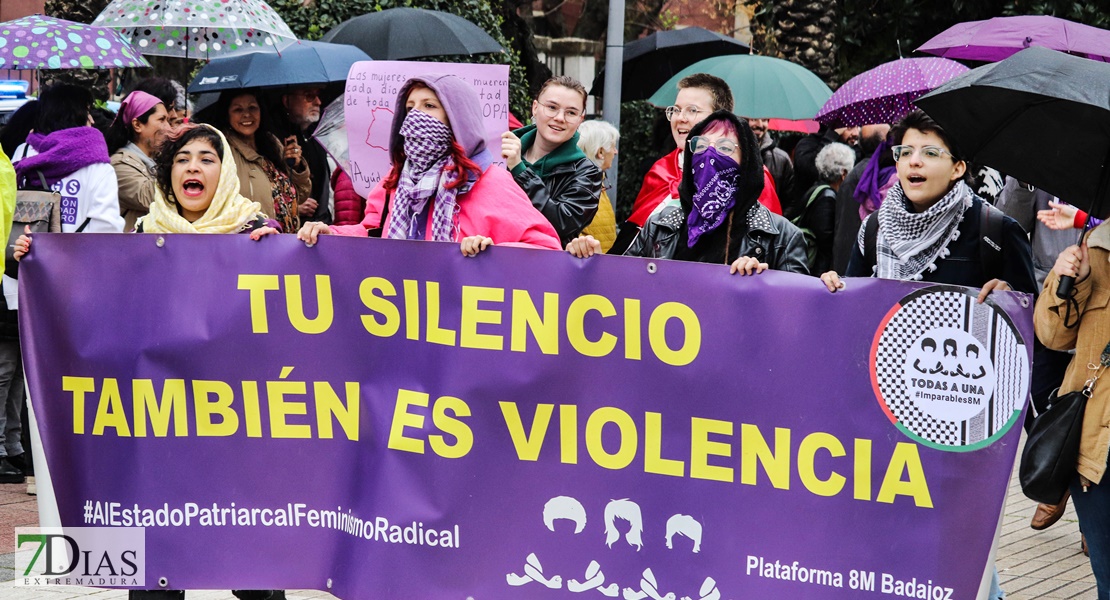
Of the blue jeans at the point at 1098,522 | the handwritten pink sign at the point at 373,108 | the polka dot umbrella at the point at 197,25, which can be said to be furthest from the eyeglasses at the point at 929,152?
the polka dot umbrella at the point at 197,25

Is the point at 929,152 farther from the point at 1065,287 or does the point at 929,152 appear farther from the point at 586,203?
the point at 586,203

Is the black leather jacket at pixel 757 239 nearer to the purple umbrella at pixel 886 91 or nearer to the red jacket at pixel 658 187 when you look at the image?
the red jacket at pixel 658 187

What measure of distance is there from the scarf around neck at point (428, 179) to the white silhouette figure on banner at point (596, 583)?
1.18 m

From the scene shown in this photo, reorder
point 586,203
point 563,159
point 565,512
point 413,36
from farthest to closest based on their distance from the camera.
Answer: point 413,36 < point 563,159 < point 586,203 < point 565,512

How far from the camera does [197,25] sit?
24.5 feet

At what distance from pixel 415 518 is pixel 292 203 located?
3.36m

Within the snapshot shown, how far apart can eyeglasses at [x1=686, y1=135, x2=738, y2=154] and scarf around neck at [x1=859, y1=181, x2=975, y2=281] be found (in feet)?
1.82

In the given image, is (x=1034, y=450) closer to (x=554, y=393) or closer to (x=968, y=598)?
(x=968, y=598)

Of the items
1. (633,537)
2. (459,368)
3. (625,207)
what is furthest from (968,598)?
(625,207)

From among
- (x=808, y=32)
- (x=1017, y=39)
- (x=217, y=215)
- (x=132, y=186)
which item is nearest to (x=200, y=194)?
(x=217, y=215)

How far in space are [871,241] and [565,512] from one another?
1.41 metres

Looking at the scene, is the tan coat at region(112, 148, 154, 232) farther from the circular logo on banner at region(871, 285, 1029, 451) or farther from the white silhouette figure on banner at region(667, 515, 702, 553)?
the circular logo on banner at region(871, 285, 1029, 451)

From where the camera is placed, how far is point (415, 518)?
4.36m

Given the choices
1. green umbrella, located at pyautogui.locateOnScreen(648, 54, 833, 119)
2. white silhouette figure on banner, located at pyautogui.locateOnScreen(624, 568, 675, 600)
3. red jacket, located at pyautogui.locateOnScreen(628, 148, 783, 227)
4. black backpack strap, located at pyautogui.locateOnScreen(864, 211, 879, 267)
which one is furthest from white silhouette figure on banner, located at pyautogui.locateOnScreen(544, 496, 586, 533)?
green umbrella, located at pyautogui.locateOnScreen(648, 54, 833, 119)
